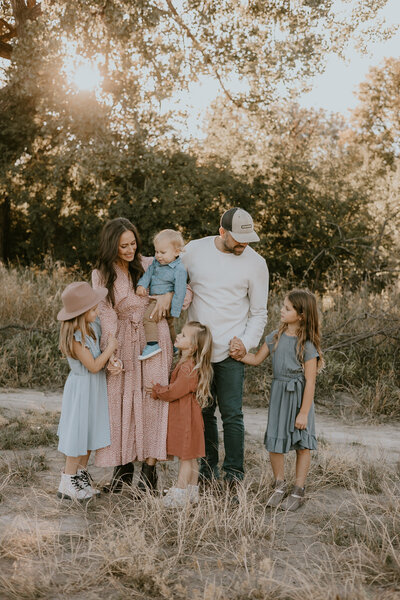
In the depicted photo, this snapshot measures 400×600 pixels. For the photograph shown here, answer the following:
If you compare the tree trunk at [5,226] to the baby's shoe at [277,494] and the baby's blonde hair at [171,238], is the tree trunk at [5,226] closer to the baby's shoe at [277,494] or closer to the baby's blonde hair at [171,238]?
the baby's blonde hair at [171,238]

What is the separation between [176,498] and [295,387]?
1.00 m

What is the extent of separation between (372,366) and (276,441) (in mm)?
3912

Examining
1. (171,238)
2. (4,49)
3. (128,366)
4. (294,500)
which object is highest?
(4,49)

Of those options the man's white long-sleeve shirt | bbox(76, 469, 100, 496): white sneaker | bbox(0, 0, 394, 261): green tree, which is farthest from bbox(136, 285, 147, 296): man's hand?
bbox(0, 0, 394, 261): green tree

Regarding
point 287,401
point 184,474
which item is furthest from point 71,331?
point 287,401

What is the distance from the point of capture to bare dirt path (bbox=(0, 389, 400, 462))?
230 inches

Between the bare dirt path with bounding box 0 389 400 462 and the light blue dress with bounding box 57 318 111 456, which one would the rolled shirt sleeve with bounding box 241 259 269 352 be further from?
the bare dirt path with bounding box 0 389 400 462

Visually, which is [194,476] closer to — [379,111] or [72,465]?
[72,465]

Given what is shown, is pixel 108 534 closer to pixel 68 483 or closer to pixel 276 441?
pixel 68 483

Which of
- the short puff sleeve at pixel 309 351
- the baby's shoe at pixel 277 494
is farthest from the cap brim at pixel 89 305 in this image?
the baby's shoe at pixel 277 494

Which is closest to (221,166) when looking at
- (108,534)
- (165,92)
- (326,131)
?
(165,92)

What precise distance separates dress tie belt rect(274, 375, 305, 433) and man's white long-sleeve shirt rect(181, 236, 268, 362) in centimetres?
34

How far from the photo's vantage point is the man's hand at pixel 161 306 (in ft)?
13.5

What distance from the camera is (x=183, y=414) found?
163 inches
